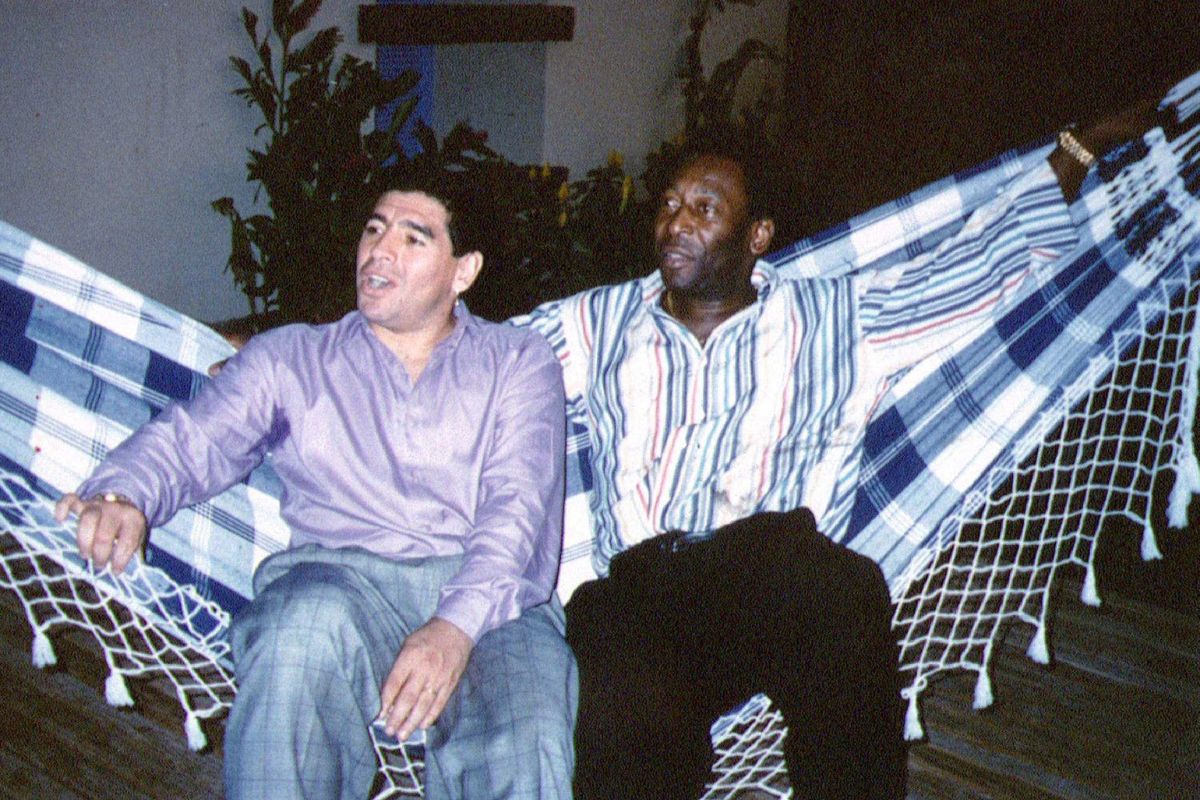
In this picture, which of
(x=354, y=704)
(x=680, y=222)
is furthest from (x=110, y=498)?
(x=680, y=222)

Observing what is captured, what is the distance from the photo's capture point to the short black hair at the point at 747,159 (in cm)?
174

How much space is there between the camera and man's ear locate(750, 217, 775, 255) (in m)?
1.76

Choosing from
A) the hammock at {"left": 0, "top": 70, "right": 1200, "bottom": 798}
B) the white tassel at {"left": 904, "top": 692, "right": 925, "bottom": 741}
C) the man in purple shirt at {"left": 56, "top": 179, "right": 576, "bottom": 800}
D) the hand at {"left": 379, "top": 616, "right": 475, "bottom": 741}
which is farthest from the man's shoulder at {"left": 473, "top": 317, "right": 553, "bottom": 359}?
the white tassel at {"left": 904, "top": 692, "right": 925, "bottom": 741}

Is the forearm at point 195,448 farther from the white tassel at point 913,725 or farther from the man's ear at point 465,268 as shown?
the white tassel at point 913,725

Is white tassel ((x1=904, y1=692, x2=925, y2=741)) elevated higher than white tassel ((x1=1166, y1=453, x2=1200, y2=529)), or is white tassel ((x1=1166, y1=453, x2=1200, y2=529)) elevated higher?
white tassel ((x1=1166, y1=453, x2=1200, y2=529))

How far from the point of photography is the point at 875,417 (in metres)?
1.83

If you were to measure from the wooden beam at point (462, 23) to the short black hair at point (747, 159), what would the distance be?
2085 mm

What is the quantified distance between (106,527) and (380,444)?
0.34 meters

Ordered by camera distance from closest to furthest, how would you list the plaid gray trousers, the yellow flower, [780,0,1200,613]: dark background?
the plaid gray trousers, the yellow flower, [780,0,1200,613]: dark background

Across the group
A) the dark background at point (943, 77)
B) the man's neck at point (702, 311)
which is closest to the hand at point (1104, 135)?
the man's neck at point (702, 311)

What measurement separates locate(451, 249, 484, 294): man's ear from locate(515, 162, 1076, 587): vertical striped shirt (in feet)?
0.57

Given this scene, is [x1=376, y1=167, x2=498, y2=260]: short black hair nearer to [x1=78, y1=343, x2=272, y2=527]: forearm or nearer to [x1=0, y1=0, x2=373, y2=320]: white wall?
[x1=78, y1=343, x2=272, y2=527]: forearm

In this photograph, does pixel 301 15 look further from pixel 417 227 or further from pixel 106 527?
pixel 106 527

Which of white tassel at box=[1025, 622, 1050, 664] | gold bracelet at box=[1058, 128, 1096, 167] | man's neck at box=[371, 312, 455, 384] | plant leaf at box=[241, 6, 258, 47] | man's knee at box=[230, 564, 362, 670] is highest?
plant leaf at box=[241, 6, 258, 47]
